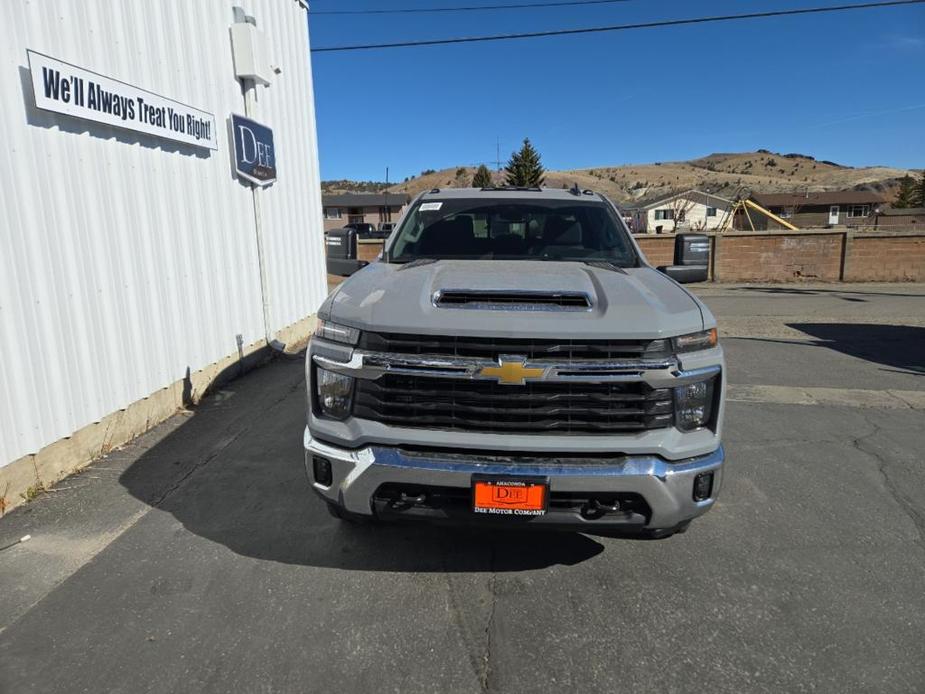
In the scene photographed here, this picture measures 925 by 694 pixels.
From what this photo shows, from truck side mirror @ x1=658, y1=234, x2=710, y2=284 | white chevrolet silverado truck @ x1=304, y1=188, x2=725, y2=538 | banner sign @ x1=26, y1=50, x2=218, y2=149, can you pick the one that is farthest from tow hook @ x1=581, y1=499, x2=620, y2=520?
banner sign @ x1=26, y1=50, x2=218, y2=149

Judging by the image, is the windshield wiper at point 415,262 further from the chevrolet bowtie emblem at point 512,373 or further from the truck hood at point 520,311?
the chevrolet bowtie emblem at point 512,373

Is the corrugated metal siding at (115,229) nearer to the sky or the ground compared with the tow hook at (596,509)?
nearer to the sky

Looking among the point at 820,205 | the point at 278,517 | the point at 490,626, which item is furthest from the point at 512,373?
the point at 820,205

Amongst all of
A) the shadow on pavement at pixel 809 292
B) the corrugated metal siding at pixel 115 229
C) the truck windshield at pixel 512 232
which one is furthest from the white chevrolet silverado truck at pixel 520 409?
the shadow on pavement at pixel 809 292

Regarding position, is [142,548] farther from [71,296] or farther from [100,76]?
[100,76]

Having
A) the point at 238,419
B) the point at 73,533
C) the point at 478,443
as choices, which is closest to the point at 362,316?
the point at 478,443

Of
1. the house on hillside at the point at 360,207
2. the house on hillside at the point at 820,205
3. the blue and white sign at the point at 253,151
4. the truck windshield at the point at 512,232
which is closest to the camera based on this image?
the truck windshield at the point at 512,232

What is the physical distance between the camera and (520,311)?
8.73ft

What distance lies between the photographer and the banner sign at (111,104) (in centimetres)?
399

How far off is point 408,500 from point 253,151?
6.13 meters

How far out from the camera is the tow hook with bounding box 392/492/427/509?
2.67 meters

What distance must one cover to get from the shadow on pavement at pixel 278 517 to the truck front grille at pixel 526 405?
1.89 feet

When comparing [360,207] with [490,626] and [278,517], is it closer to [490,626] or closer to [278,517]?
[278,517]

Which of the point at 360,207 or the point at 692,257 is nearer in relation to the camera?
the point at 692,257
